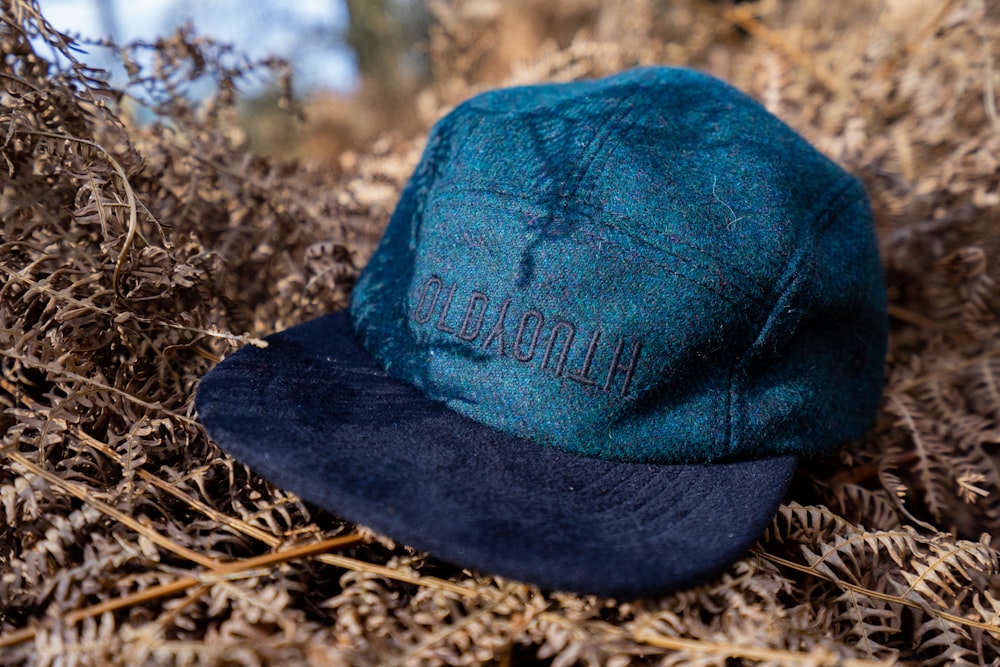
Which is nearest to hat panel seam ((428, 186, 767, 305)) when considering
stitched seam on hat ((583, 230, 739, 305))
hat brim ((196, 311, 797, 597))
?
stitched seam on hat ((583, 230, 739, 305))

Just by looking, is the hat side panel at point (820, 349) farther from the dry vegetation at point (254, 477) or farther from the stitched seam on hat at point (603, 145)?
the stitched seam on hat at point (603, 145)

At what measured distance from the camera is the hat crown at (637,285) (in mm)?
1062

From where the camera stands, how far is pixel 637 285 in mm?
1060

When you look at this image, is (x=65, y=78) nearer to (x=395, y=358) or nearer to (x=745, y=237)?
(x=395, y=358)

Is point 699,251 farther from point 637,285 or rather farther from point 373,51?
point 373,51

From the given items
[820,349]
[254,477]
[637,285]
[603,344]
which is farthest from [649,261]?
[254,477]

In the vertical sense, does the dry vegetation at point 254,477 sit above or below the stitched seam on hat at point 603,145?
below

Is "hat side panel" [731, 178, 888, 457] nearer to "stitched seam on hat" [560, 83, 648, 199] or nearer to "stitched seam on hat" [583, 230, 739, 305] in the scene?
"stitched seam on hat" [583, 230, 739, 305]

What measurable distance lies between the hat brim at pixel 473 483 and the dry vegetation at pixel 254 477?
8cm

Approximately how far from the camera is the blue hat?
97cm

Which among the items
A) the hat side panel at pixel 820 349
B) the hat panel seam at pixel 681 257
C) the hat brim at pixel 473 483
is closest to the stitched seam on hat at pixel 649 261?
the hat panel seam at pixel 681 257

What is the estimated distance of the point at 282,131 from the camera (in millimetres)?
5598

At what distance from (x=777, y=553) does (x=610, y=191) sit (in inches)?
24.3

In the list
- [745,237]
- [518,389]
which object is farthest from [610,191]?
[518,389]
